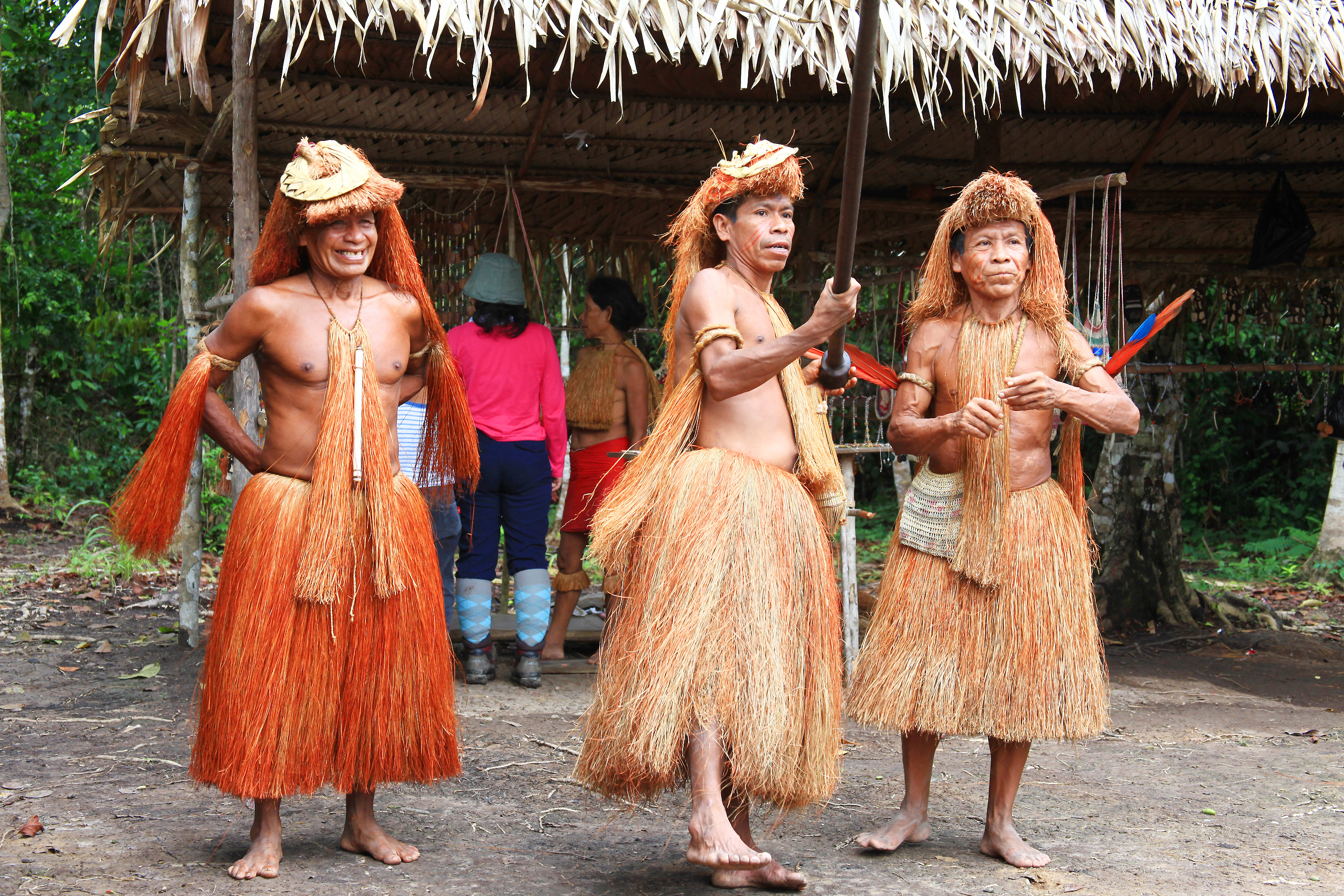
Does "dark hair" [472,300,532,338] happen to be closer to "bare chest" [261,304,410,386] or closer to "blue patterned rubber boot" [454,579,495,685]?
"blue patterned rubber boot" [454,579,495,685]

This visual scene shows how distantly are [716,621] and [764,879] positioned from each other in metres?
0.64

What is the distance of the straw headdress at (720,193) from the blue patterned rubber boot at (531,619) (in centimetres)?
220

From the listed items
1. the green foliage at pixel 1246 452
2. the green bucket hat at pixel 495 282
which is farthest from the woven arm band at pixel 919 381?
the green foliage at pixel 1246 452

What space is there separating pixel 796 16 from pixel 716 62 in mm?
379

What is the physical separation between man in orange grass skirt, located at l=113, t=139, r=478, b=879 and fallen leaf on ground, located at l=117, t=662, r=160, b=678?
94.5 inches

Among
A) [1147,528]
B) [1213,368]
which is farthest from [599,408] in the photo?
[1213,368]

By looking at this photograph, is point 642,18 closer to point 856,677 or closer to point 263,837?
point 856,677

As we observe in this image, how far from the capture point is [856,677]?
326 cm

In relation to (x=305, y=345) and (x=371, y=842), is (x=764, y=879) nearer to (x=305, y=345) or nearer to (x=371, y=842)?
(x=371, y=842)

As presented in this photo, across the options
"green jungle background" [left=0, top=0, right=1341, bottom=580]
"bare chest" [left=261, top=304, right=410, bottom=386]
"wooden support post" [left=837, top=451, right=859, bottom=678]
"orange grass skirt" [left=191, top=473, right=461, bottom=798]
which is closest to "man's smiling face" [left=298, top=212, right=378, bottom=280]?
"bare chest" [left=261, top=304, right=410, bottom=386]

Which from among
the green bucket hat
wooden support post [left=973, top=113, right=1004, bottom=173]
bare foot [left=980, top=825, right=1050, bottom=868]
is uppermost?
wooden support post [left=973, top=113, right=1004, bottom=173]

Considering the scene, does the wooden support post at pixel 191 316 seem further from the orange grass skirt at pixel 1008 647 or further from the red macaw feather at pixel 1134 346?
the red macaw feather at pixel 1134 346

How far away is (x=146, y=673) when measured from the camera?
5223 mm

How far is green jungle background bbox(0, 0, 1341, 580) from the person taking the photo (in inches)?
408
